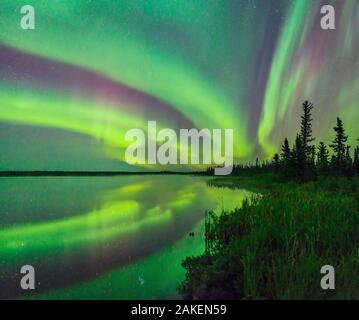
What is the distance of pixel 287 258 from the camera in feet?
21.4

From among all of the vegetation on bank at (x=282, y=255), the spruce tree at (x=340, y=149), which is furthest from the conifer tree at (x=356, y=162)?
the vegetation on bank at (x=282, y=255)

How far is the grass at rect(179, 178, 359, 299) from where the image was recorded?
598 cm

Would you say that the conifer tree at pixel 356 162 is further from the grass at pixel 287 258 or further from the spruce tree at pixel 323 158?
the grass at pixel 287 258

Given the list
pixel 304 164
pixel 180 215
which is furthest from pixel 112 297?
pixel 304 164

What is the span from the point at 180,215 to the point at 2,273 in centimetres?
973

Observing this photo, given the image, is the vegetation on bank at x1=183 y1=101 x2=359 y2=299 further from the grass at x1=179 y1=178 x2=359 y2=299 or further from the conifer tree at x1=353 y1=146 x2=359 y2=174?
the conifer tree at x1=353 y1=146 x2=359 y2=174

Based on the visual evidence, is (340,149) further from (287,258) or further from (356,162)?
(287,258)

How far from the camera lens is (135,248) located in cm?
1325

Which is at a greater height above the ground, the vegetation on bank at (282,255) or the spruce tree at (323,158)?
the spruce tree at (323,158)

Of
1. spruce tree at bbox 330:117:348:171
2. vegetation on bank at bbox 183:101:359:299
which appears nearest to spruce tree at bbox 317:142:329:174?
spruce tree at bbox 330:117:348:171

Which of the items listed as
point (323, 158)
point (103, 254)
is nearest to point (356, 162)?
point (323, 158)

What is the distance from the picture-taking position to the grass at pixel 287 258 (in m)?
5.98

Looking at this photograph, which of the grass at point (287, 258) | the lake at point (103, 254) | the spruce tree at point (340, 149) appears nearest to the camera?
the grass at point (287, 258)
